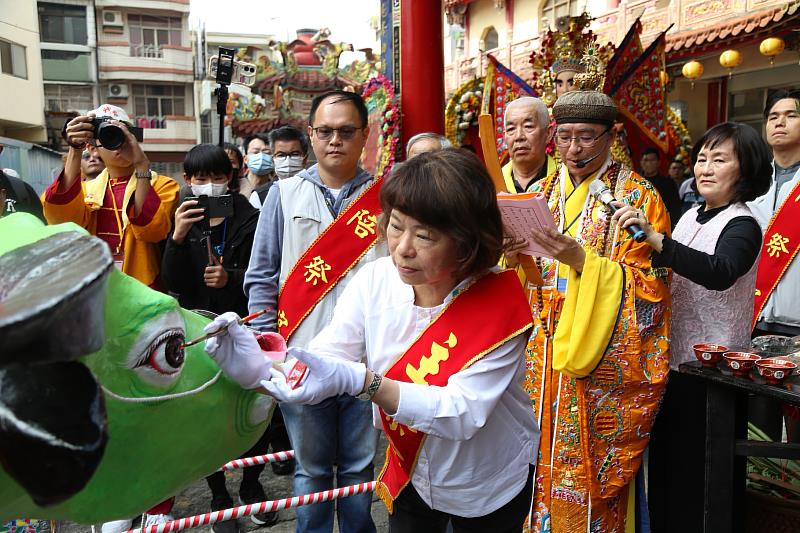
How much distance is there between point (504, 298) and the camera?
5.36 feet

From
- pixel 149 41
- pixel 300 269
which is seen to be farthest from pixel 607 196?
pixel 149 41

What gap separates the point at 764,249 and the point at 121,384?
3387 mm

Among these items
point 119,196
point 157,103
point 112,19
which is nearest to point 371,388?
point 119,196

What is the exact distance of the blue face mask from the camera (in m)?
5.46

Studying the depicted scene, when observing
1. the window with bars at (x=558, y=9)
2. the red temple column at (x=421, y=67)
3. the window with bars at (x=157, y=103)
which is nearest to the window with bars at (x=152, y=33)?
the window with bars at (x=157, y=103)

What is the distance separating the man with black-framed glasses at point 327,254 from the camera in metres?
2.52

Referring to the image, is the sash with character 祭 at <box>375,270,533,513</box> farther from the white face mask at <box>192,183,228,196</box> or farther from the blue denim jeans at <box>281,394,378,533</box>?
the white face mask at <box>192,183,228,196</box>

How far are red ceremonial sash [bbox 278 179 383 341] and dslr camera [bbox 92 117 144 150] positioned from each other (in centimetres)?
88

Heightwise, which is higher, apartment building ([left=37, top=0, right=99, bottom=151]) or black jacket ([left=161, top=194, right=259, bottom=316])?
apartment building ([left=37, top=0, right=99, bottom=151])

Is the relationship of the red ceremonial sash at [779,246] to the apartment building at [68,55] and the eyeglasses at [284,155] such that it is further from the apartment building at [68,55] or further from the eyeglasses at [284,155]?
the apartment building at [68,55]

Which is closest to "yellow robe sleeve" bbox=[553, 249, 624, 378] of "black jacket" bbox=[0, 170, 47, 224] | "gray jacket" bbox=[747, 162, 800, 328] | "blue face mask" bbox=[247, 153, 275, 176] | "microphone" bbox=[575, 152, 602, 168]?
"microphone" bbox=[575, 152, 602, 168]

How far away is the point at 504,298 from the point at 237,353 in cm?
73

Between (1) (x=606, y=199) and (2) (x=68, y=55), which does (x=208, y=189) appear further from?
(2) (x=68, y=55)

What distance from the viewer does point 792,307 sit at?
3.30m
